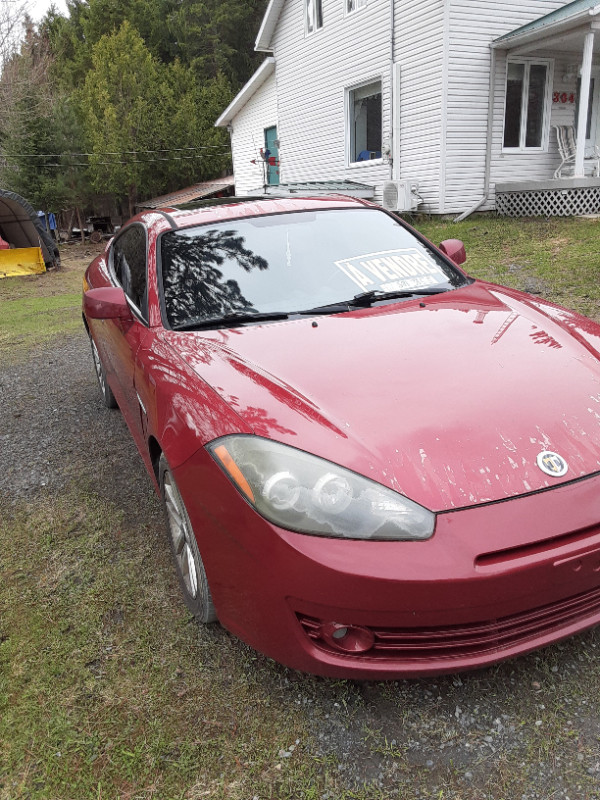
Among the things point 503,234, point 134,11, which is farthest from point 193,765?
point 134,11

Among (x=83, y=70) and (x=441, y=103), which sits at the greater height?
(x=83, y=70)

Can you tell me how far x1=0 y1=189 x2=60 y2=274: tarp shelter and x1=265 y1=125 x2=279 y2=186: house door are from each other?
732 centimetres

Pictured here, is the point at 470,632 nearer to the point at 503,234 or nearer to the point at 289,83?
the point at 503,234

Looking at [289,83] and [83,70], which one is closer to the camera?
[289,83]

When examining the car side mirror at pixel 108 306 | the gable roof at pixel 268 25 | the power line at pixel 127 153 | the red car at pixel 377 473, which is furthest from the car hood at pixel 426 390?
the power line at pixel 127 153

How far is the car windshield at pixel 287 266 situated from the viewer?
2719 millimetres

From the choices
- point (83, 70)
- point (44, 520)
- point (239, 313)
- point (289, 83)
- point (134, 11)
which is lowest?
point (44, 520)

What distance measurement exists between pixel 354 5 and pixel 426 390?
14.9 meters

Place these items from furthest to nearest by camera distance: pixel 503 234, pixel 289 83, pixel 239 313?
pixel 289 83 → pixel 503 234 → pixel 239 313

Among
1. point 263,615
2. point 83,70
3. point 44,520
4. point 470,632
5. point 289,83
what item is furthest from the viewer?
point 83,70

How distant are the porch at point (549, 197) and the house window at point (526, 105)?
3.44 feet

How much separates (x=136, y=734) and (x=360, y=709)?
675 millimetres

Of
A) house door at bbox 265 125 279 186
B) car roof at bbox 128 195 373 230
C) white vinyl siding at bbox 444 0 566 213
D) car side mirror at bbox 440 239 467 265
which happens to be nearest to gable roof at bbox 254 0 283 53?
house door at bbox 265 125 279 186

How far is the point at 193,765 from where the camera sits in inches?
66.7
